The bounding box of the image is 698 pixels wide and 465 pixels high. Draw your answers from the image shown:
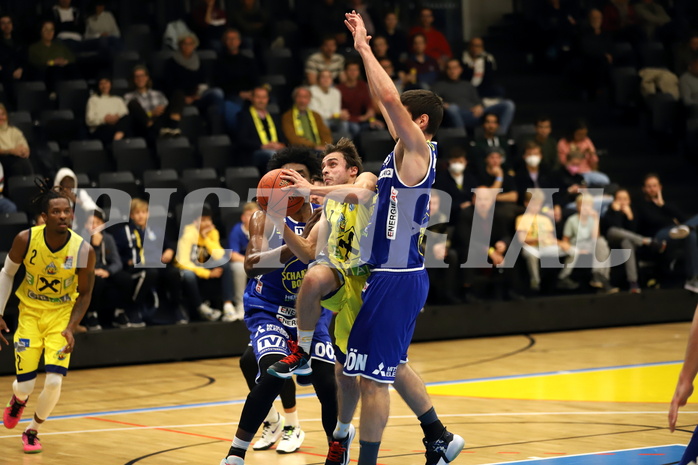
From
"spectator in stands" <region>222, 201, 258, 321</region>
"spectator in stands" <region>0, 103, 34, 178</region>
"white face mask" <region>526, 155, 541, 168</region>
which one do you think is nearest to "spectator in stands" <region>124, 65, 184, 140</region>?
"spectator in stands" <region>0, 103, 34, 178</region>

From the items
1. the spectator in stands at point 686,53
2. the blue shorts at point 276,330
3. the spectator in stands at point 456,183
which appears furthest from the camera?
the spectator in stands at point 686,53

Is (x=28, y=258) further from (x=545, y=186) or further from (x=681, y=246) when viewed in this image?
(x=681, y=246)

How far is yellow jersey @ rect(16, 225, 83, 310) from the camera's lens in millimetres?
7477

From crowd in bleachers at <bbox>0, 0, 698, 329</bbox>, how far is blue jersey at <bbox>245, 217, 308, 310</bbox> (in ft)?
15.1

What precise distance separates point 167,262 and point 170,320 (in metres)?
0.63

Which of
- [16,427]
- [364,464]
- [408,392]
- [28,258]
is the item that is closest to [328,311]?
[408,392]

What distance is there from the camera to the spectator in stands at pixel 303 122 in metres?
13.1

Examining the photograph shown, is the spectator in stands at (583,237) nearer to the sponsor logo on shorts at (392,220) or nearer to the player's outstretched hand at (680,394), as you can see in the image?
the sponsor logo on shorts at (392,220)

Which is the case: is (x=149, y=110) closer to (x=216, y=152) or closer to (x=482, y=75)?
(x=216, y=152)

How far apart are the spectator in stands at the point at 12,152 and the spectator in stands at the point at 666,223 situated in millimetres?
7304

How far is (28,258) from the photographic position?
7477 millimetres

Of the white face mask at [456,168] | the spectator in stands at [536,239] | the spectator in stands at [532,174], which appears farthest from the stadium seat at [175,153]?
the spectator in stands at [532,174]

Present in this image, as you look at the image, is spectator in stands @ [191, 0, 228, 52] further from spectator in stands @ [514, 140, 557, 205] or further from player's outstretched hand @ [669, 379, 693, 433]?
player's outstretched hand @ [669, 379, 693, 433]

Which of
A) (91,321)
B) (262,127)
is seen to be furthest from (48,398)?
(262,127)
